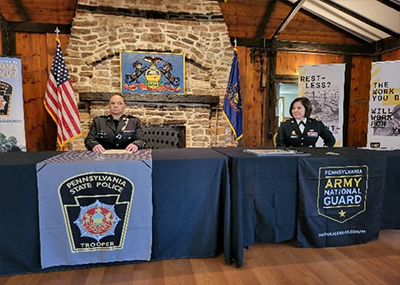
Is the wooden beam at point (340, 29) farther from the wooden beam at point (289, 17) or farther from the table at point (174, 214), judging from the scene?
the table at point (174, 214)

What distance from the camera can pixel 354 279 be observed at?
1.79m

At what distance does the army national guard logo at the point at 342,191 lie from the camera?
2.13 m

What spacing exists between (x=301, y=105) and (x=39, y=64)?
4.09 metres

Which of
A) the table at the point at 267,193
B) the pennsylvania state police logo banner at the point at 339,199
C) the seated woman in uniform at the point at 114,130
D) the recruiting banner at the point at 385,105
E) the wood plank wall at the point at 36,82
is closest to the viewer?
the table at the point at 267,193

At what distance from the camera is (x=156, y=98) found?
15.0 feet

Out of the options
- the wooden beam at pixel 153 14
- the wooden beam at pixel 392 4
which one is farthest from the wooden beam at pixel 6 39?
the wooden beam at pixel 392 4

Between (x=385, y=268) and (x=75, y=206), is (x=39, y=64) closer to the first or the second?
(x=75, y=206)

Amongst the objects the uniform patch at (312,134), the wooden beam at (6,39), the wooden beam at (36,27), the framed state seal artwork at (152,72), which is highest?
the wooden beam at (36,27)

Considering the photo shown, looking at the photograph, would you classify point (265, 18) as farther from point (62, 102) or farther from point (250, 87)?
point (62, 102)

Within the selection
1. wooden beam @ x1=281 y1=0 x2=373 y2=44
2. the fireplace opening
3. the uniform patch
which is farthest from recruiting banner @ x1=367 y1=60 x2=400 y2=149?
the fireplace opening

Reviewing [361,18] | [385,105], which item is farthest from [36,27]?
[385,105]

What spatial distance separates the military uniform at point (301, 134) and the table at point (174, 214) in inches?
52.9

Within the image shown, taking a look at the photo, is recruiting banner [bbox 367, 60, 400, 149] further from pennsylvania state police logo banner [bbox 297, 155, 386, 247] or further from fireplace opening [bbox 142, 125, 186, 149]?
fireplace opening [bbox 142, 125, 186, 149]

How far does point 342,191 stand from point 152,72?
3.48 metres
